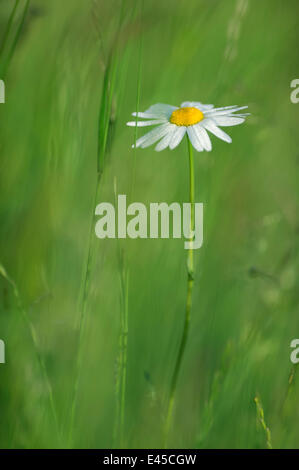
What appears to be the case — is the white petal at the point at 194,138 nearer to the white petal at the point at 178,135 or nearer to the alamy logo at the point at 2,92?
the white petal at the point at 178,135

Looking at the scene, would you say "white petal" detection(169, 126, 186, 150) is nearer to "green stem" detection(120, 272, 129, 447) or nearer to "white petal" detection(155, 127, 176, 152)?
"white petal" detection(155, 127, 176, 152)

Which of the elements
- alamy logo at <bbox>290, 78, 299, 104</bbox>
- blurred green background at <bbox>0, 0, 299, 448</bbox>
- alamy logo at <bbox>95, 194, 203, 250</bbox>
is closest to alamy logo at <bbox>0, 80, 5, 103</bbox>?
blurred green background at <bbox>0, 0, 299, 448</bbox>

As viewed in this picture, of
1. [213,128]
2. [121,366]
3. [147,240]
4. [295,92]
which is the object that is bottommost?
[121,366]

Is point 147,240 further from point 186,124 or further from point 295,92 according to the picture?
point 295,92

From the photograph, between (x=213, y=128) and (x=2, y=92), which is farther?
(x=2, y=92)

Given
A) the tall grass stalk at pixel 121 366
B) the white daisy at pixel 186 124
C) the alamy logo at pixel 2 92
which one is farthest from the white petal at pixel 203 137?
the alamy logo at pixel 2 92

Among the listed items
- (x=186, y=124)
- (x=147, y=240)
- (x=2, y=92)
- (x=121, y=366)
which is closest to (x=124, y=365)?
(x=121, y=366)
